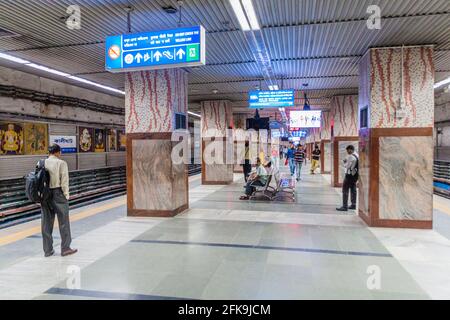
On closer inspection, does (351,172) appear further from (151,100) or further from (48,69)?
(48,69)

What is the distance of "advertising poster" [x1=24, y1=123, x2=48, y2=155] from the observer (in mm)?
8031

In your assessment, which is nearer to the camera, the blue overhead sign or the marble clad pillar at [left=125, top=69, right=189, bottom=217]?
the marble clad pillar at [left=125, top=69, right=189, bottom=217]

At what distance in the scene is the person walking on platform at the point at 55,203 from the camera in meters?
4.41

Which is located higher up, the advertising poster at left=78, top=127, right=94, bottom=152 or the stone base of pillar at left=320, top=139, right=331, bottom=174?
the advertising poster at left=78, top=127, right=94, bottom=152

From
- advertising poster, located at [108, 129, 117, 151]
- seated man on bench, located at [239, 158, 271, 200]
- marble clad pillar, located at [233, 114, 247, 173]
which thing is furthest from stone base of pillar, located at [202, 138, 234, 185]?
seated man on bench, located at [239, 158, 271, 200]

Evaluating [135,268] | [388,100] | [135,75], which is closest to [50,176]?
[135,268]

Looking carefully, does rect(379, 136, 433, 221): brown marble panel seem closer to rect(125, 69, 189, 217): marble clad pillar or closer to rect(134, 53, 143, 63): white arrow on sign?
rect(125, 69, 189, 217): marble clad pillar

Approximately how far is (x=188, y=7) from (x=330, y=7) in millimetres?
1838

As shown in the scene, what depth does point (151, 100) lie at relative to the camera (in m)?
6.98

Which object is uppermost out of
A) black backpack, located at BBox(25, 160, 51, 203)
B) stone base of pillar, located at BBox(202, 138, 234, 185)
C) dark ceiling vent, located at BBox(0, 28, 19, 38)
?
dark ceiling vent, located at BBox(0, 28, 19, 38)

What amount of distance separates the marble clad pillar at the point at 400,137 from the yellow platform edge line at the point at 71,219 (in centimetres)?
572

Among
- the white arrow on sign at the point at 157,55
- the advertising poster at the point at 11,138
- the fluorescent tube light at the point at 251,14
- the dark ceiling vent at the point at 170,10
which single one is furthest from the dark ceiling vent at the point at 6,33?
the fluorescent tube light at the point at 251,14

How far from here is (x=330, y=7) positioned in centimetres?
430

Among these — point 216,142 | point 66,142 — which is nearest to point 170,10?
point 66,142
